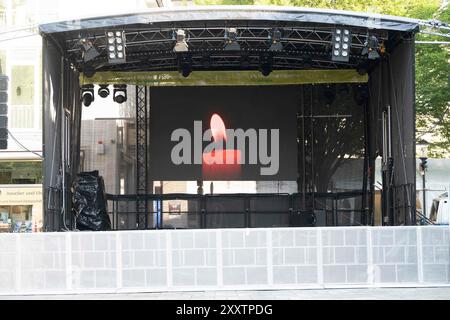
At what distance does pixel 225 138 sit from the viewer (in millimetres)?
19391

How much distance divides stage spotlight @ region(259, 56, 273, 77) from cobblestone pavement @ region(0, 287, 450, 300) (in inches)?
329

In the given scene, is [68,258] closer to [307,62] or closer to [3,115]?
[3,115]

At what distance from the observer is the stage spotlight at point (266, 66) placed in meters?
18.3

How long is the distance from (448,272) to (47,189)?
327 inches

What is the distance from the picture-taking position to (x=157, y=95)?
1962 cm

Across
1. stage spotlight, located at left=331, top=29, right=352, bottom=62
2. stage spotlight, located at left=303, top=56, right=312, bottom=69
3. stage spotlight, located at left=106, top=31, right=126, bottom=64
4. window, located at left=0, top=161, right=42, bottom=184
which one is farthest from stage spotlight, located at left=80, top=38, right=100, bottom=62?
window, located at left=0, top=161, right=42, bottom=184

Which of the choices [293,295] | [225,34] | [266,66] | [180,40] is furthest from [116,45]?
[293,295]

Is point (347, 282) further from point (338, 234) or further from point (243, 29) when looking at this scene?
point (243, 29)

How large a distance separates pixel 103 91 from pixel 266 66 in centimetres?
447

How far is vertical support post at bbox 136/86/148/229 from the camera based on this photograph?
1966 cm

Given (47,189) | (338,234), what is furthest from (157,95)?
(338,234)

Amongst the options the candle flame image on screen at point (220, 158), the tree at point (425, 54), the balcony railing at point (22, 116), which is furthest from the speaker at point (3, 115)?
the tree at point (425, 54)

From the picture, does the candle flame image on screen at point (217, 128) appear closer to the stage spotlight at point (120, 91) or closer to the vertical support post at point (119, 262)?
the stage spotlight at point (120, 91)

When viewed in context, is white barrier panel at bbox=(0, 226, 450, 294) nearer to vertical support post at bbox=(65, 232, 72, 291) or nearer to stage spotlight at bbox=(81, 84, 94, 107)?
vertical support post at bbox=(65, 232, 72, 291)
